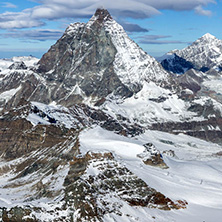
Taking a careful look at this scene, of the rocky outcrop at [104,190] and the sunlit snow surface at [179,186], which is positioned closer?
the rocky outcrop at [104,190]

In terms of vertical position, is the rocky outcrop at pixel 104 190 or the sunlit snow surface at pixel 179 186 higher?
the rocky outcrop at pixel 104 190

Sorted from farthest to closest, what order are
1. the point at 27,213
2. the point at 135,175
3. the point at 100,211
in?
the point at 135,175 < the point at 100,211 < the point at 27,213

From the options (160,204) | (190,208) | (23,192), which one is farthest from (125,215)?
(23,192)

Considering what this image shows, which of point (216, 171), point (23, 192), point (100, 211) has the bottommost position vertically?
point (23, 192)

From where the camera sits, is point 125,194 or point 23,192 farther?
point 23,192

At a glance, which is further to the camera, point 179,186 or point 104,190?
point 179,186

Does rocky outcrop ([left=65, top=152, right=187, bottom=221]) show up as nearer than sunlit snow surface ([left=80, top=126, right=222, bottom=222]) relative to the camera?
Yes

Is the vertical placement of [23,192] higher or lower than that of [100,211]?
lower

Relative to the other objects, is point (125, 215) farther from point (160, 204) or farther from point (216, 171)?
point (216, 171)

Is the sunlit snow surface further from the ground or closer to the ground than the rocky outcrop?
closer to the ground

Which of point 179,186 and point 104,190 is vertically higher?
point 104,190

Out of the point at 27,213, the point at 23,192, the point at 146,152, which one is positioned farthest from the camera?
the point at 23,192
